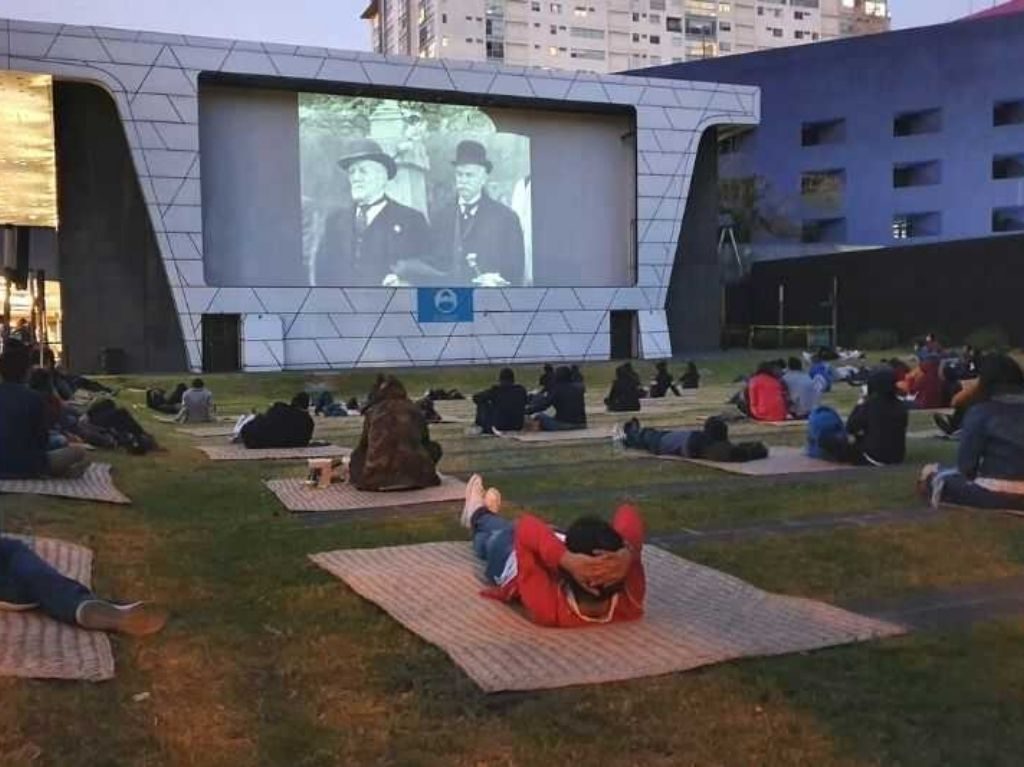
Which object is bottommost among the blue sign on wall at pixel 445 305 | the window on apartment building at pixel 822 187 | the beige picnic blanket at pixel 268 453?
the beige picnic blanket at pixel 268 453

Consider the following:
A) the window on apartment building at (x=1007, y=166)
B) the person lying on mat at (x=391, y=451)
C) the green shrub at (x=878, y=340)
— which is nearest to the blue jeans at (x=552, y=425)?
the person lying on mat at (x=391, y=451)

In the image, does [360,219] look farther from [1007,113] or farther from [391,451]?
[1007,113]

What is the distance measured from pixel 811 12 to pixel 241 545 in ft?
412

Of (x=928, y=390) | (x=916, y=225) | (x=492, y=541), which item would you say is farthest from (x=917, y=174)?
(x=492, y=541)

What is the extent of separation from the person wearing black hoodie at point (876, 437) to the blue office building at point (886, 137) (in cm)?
4193

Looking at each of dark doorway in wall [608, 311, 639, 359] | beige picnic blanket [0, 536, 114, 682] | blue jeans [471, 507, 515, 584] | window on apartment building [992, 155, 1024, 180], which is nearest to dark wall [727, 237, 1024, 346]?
dark doorway in wall [608, 311, 639, 359]

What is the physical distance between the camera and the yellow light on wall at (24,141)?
26.7 meters

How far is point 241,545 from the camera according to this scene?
6539mm

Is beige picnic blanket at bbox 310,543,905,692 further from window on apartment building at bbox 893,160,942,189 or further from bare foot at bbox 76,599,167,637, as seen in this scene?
window on apartment building at bbox 893,160,942,189

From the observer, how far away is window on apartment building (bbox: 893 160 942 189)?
54.3 m

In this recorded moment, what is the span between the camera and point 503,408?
A: 43.5ft

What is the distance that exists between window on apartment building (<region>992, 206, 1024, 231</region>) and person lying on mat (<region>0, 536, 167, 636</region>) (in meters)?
55.1

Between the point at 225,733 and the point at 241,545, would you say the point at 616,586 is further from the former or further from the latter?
the point at 241,545

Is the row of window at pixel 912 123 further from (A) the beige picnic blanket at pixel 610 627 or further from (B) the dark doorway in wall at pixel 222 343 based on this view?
(A) the beige picnic blanket at pixel 610 627
